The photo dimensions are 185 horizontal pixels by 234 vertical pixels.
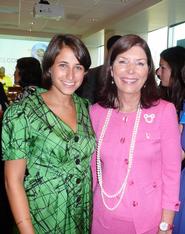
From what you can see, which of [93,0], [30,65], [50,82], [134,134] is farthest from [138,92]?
[93,0]

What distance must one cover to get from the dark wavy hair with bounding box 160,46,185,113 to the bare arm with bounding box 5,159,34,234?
5.28ft

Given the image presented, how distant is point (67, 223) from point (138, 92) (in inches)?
28.7

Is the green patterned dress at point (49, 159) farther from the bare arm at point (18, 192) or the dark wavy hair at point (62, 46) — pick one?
the dark wavy hair at point (62, 46)

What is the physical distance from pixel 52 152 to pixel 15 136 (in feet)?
0.58

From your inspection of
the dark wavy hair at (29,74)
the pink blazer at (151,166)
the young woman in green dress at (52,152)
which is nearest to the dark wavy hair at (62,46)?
the young woman in green dress at (52,152)

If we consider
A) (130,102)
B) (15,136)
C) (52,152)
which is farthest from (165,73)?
(15,136)

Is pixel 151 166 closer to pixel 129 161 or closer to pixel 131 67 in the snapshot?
pixel 129 161

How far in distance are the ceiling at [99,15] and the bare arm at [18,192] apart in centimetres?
602

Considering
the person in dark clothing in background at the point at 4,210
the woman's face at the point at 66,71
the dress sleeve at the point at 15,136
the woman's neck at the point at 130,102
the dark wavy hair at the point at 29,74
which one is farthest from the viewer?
the dark wavy hair at the point at 29,74

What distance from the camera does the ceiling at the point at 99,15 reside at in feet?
24.7

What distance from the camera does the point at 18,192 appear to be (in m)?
1.49

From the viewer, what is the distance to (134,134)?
1672 millimetres

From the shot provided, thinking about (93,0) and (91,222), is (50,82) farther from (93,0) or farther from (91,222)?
(93,0)

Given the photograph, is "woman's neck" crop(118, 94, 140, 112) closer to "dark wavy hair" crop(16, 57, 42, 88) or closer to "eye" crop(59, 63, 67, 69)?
"eye" crop(59, 63, 67, 69)
